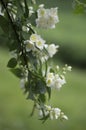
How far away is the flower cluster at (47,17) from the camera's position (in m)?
1.98

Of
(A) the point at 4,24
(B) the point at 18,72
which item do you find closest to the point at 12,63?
(B) the point at 18,72

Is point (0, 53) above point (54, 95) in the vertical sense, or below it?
above

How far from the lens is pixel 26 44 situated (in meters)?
2.03

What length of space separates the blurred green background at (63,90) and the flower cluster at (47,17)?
0.42 ft

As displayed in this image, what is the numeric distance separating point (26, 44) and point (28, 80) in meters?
0.13

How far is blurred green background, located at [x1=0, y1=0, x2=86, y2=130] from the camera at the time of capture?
5711 mm

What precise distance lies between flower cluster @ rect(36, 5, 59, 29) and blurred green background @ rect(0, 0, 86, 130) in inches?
5.1

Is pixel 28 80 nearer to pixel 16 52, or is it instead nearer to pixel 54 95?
pixel 16 52

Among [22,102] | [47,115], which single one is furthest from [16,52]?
[22,102]

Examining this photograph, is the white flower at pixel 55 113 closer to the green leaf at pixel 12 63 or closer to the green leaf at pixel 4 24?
the green leaf at pixel 12 63

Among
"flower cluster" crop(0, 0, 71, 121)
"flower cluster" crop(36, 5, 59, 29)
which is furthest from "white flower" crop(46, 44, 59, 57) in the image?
"flower cluster" crop(36, 5, 59, 29)

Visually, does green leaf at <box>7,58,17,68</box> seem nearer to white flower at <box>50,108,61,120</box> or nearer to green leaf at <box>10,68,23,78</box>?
green leaf at <box>10,68,23,78</box>

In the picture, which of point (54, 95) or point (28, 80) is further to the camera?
point (54, 95)

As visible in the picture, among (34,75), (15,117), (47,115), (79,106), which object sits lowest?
(47,115)
